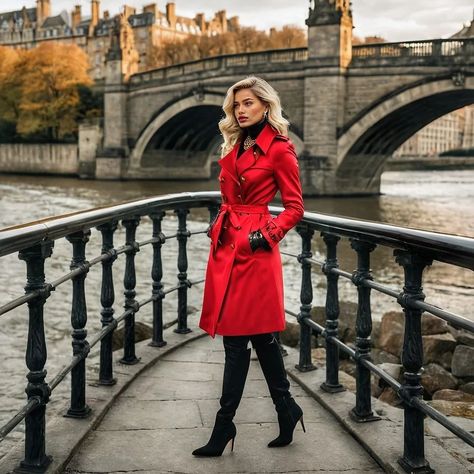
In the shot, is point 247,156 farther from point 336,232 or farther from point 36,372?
point 36,372

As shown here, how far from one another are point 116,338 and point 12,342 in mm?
1905

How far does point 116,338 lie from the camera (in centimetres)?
600

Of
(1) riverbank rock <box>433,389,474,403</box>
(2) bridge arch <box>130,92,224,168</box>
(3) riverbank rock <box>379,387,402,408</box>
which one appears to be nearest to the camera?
(3) riverbank rock <box>379,387,402,408</box>

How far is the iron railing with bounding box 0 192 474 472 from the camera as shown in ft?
7.51

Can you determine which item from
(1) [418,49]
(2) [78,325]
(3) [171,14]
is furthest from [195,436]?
(3) [171,14]

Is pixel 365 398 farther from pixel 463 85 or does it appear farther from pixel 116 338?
pixel 463 85

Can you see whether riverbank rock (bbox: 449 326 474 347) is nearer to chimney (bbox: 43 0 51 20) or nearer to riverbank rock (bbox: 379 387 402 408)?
riverbank rock (bbox: 379 387 402 408)

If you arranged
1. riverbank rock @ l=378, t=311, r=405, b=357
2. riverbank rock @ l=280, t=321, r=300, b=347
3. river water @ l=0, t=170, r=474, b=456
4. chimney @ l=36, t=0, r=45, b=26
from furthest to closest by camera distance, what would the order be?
1. chimney @ l=36, t=0, r=45, b=26
2. river water @ l=0, t=170, r=474, b=456
3. riverbank rock @ l=280, t=321, r=300, b=347
4. riverbank rock @ l=378, t=311, r=405, b=357

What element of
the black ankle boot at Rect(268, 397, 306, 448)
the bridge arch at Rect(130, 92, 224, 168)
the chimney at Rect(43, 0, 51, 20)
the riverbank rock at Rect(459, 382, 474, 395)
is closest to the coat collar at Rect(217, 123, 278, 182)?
the black ankle boot at Rect(268, 397, 306, 448)

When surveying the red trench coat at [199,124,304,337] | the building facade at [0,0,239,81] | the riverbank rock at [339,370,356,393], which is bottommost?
the riverbank rock at [339,370,356,393]

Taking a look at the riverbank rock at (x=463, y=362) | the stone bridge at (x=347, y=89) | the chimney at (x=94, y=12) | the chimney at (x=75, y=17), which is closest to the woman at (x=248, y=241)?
the riverbank rock at (x=463, y=362)

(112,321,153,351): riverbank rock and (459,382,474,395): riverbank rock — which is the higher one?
(112,321,153,351): riverbank rock

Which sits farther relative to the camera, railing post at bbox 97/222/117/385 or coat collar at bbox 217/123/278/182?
railing post at bbox 97/222/117/385

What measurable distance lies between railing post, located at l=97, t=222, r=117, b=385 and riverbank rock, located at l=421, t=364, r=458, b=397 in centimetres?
284
